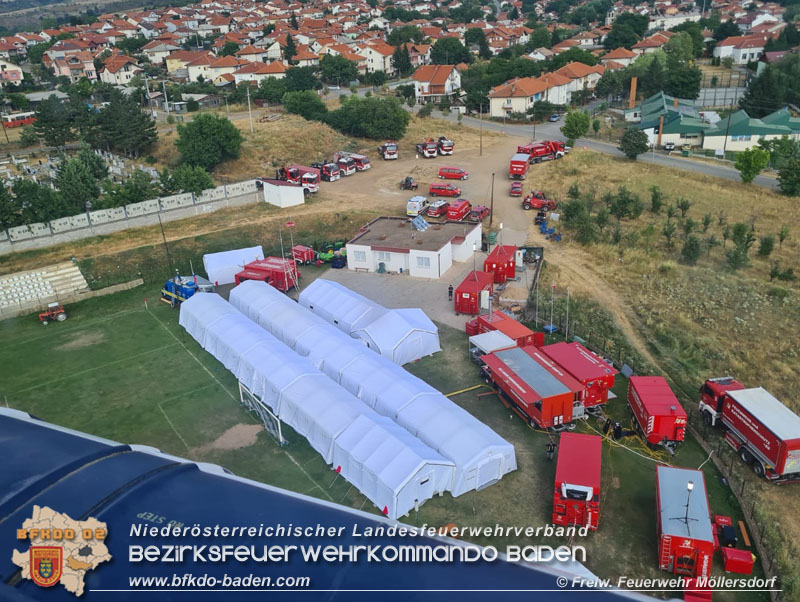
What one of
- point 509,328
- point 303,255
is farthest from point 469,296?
point 303,255

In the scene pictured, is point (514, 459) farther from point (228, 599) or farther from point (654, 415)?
point (228, 599)

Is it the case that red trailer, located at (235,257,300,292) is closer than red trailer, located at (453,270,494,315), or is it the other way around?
red trailer, located at (453,270,494,315)

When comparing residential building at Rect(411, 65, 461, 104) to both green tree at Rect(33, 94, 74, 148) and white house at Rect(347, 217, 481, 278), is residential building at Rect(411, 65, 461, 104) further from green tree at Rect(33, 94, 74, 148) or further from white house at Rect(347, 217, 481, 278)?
white house at Rect(347, 217, 481, 278)

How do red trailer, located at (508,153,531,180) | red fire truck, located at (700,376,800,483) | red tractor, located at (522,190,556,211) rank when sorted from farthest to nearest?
red trailer, located at (508,153,531,180)
red tractor, located at (522,190,556,211)
red fire truck, located at (700,376,800,483)

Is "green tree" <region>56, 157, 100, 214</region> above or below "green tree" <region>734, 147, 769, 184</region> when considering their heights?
above

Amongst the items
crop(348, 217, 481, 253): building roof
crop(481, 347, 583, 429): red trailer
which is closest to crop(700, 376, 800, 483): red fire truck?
crop(481, 347, 583, 429): red trailer
